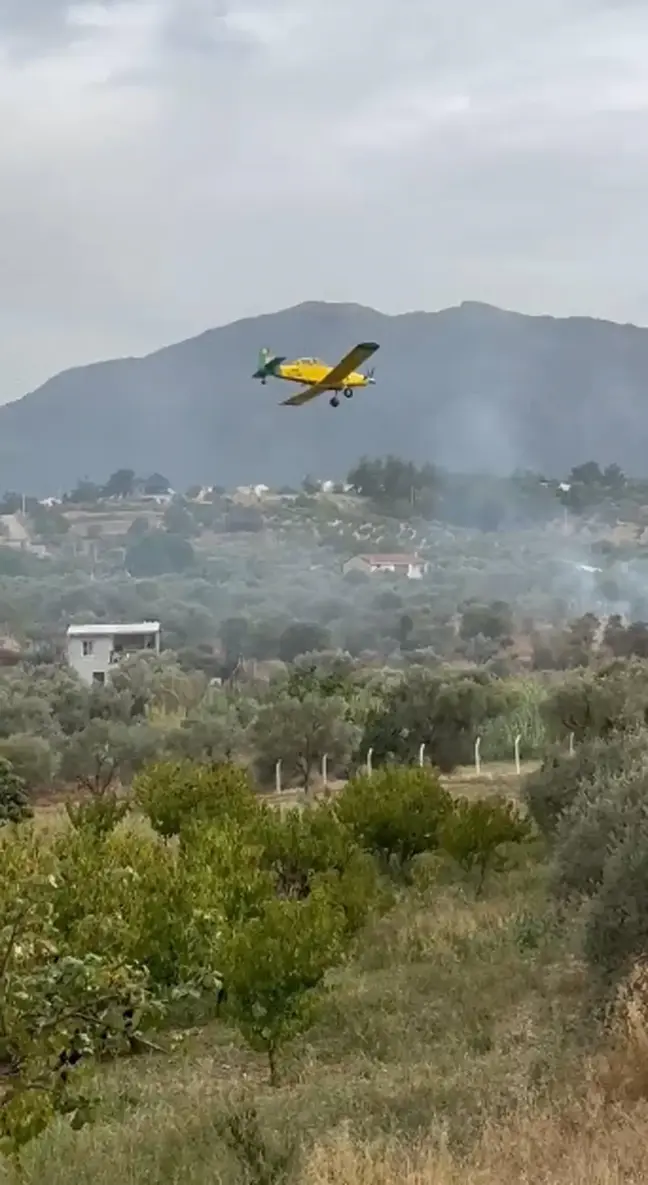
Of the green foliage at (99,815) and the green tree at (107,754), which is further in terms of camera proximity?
the green tree at (107,754)

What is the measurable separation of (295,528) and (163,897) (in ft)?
378

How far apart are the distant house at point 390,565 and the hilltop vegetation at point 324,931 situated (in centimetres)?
5509

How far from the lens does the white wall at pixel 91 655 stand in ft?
245

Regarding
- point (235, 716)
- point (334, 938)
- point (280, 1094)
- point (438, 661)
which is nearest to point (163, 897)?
point (334, 938)

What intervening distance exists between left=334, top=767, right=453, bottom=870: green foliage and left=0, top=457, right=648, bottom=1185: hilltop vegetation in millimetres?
45

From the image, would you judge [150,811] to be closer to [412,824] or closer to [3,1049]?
[412,824]

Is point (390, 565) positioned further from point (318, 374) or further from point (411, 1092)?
point (411, 1092)

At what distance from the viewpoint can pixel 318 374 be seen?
108 feet

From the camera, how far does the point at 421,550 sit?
122000mm

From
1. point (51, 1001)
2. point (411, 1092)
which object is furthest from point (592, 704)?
point (51, 1001)

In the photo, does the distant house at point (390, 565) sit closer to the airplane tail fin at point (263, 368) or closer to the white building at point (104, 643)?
the white building at point (104, 643)

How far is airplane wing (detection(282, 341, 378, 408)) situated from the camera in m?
28.0

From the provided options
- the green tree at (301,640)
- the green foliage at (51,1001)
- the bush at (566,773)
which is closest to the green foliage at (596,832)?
the bush at (566,773)

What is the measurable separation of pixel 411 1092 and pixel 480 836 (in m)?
12.1
